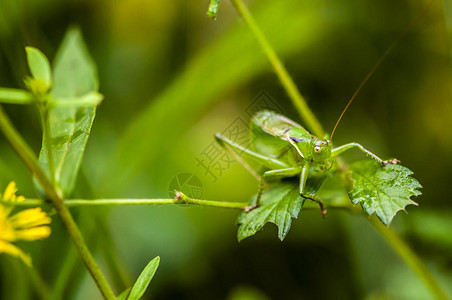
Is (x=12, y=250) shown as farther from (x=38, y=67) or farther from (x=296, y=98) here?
(x=296, y=98)

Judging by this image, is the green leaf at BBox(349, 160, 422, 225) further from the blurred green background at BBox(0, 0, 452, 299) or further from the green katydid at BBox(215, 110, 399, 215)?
the blurred green background at BBox(0, 0, 452, 299)

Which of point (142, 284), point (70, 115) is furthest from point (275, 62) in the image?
point (142, 284)

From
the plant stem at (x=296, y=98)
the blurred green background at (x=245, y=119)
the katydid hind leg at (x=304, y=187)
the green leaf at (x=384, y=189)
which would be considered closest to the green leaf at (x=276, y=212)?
the katydid hind leg at (x=304, y=187)

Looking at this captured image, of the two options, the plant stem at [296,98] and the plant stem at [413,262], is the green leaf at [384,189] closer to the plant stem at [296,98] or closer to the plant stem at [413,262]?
the plant stem at [296,98]

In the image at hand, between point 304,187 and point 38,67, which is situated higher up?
point 38,67

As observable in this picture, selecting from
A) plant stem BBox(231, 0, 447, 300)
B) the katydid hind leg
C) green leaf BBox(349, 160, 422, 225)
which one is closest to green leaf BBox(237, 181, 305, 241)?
the katydid hind leg

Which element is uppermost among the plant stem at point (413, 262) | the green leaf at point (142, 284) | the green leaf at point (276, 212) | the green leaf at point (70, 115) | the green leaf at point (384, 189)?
the green leaf at point (70, 115)
